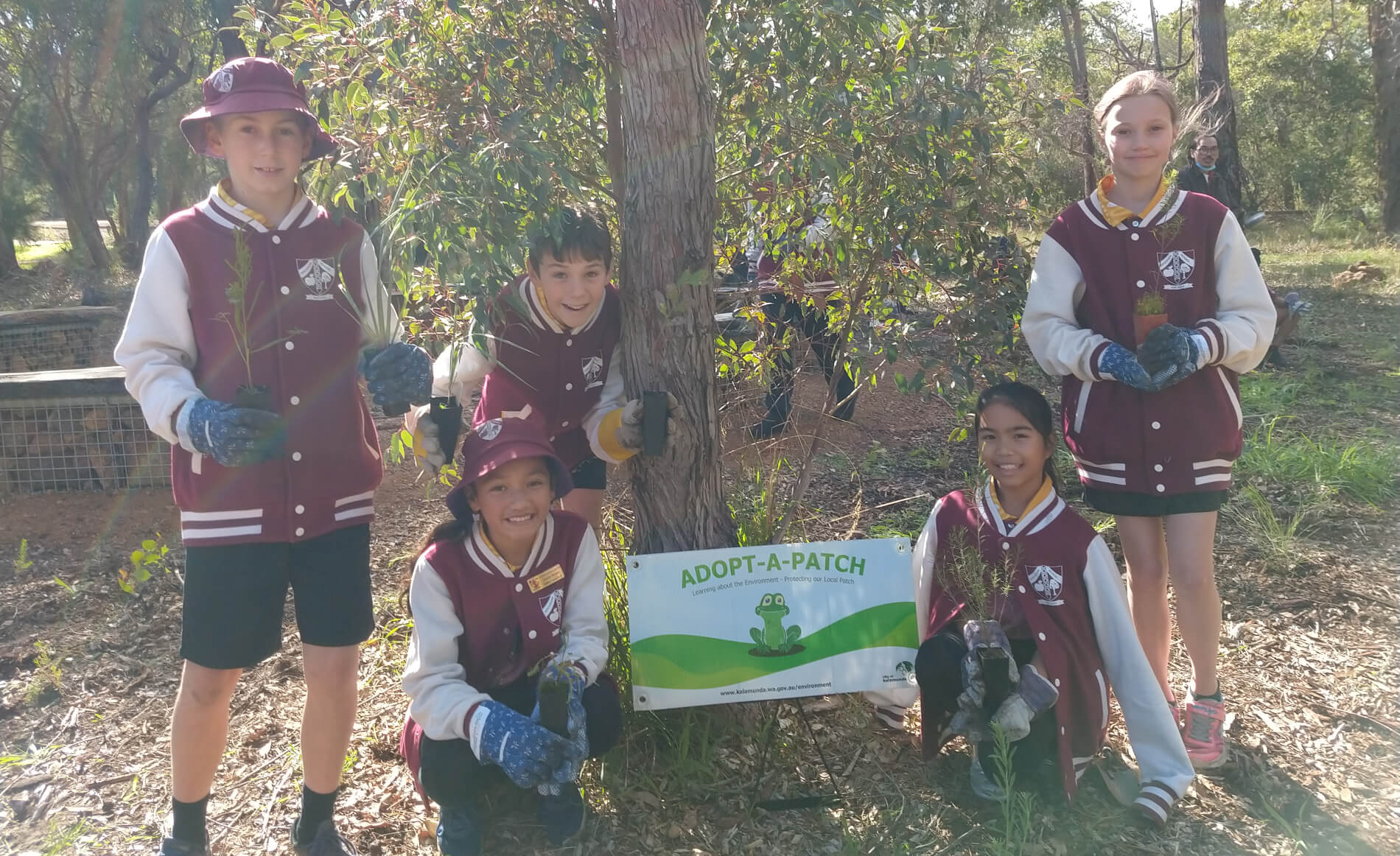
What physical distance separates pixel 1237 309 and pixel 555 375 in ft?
5.98

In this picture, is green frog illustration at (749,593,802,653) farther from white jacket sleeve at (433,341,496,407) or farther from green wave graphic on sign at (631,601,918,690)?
white jacket sleeve at (433,341,496,407)

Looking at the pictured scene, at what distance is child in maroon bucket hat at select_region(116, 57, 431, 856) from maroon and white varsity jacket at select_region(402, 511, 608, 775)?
176 mm

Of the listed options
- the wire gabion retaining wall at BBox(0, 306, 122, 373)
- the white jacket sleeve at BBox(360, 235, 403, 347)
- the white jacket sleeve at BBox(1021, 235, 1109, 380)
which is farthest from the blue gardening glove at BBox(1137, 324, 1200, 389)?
the wire gabion retaining wall at BBox(0, 306, 122, 373)

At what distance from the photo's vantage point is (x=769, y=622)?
253 cm

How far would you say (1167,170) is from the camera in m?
2.83

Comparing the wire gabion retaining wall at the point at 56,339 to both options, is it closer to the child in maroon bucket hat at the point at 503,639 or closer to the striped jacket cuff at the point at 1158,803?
the child in maroon bucket hat at the point at 503,639

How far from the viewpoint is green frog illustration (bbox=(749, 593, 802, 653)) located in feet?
8.23

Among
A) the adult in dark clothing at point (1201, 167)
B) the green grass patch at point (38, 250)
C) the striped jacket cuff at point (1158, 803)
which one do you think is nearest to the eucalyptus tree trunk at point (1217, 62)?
the adult in dark clothing at point (1201, 167)

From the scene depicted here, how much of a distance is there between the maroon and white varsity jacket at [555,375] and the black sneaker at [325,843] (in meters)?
1.14

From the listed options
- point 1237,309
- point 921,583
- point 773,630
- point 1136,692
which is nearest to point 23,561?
point 773,630

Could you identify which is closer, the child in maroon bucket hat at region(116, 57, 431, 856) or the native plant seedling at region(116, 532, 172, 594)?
the child in maroon bucket hat at region(116, 57, 431, 856)

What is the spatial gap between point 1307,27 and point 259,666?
1169 inches

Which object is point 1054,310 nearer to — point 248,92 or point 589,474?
point 589,474

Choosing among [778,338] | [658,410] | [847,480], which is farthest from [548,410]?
[847,480]
